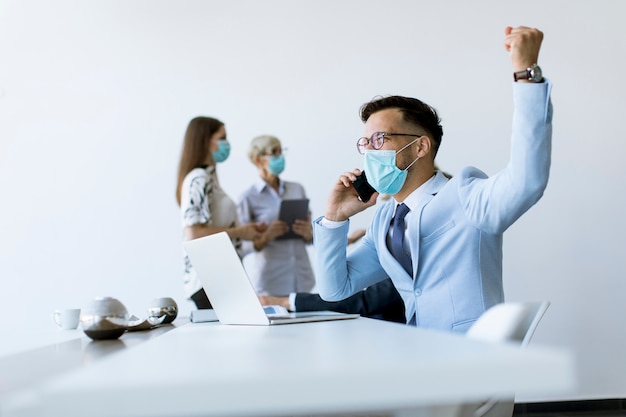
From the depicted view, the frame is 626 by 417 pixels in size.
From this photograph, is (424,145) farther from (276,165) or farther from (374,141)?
(276,165)

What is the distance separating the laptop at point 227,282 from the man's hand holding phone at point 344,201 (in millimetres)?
497

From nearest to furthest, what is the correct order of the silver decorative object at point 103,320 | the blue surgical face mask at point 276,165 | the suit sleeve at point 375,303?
the silver decorative object at point 103,320, the suit sleeve at point 375,303, the blue surgical face mask at point 276,165

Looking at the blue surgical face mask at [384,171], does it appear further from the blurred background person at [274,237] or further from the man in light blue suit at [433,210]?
the blurred background person at [274,237]

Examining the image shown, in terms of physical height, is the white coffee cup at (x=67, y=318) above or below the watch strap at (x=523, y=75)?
below

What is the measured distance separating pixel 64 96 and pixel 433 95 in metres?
2.23

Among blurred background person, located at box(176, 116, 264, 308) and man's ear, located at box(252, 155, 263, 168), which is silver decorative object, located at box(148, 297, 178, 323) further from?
man's ear, located at box(252, 155, 263, 168)

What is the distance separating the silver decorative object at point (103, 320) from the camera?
159cm

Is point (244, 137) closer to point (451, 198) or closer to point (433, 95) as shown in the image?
point (433, 95)

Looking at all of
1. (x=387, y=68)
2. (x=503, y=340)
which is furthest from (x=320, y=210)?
(x=503, y=340)

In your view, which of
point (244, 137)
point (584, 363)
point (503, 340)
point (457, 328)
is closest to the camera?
point (503, 340)

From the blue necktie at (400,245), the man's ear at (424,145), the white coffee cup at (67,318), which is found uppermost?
the man's ear at (424,145)

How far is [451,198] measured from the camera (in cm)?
215

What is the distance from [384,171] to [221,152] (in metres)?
2.31

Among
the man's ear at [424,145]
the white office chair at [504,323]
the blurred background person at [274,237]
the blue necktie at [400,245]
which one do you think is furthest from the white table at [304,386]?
the blurred background person at [274,237]
